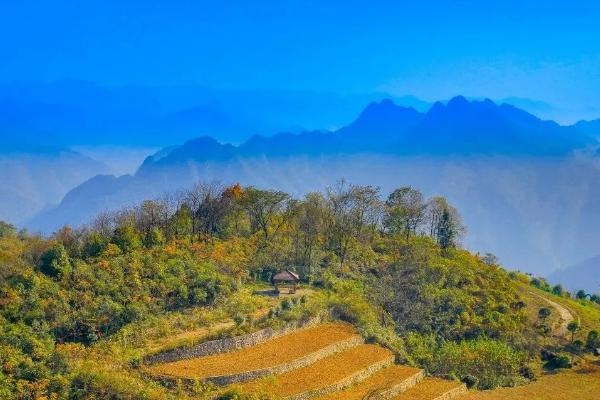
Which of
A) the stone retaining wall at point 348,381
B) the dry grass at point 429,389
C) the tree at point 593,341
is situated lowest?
the tree at point 593,341

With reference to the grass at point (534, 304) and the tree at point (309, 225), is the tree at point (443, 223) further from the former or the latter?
the tree at point (309, 225)

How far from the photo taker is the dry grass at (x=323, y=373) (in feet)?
93.8

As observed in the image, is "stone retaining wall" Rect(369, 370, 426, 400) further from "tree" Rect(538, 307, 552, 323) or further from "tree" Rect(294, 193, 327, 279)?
"tree" Rect(538, 307, 552, 323)

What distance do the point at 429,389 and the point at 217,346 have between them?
419 inches

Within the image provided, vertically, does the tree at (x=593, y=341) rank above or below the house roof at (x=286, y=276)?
below

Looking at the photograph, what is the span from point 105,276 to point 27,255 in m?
5.74

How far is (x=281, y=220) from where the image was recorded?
5172cm

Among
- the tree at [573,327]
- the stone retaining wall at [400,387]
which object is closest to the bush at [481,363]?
the stone retaining wall at [400,387]

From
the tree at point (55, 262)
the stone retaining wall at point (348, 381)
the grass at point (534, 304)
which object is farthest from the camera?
the grass at point (534, 304)

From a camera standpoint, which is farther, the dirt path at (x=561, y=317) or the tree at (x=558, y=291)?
the tree at (x=558, y=291)

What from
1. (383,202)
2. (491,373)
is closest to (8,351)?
(491,373)

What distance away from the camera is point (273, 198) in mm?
50281

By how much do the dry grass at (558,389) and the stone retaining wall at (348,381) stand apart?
4.38 meters

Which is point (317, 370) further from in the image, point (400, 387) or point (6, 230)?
point (6, 230)
